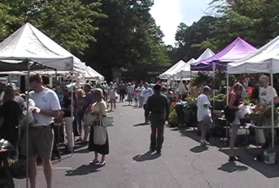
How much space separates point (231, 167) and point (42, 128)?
507 cm

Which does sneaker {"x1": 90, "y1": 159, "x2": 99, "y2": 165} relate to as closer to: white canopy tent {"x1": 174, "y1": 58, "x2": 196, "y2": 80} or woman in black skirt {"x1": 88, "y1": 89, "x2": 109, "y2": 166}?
woman in black skirt {"x1": 88, "y1": 89, "x2": 109, "y2": 166}

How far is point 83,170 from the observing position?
12.5 m

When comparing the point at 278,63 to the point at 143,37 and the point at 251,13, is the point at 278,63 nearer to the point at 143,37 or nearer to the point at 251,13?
the point at 251,13

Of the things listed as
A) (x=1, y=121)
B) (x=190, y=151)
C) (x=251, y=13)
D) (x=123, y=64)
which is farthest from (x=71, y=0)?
(x=123, y=64)

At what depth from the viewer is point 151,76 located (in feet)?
337

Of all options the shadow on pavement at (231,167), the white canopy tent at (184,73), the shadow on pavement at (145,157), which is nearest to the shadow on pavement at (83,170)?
the shadow on pavement at (145,157)

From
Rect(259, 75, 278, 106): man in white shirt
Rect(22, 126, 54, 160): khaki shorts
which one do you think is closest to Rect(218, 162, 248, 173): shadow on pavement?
Rect(259, 75, 278, 106): man in white shirt

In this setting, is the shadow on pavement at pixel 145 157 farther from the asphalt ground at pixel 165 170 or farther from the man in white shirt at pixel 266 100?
the man in white shirt at pixel 266 100

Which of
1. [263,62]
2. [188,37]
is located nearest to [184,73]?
[263,62]

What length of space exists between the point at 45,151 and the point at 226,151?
7.43m

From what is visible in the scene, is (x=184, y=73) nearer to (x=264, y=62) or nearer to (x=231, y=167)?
(x=264, y=62)

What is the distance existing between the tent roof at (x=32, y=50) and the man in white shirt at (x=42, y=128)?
1496mm

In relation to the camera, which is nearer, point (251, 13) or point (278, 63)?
point (278, 63)

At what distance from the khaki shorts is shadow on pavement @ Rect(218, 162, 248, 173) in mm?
4498
